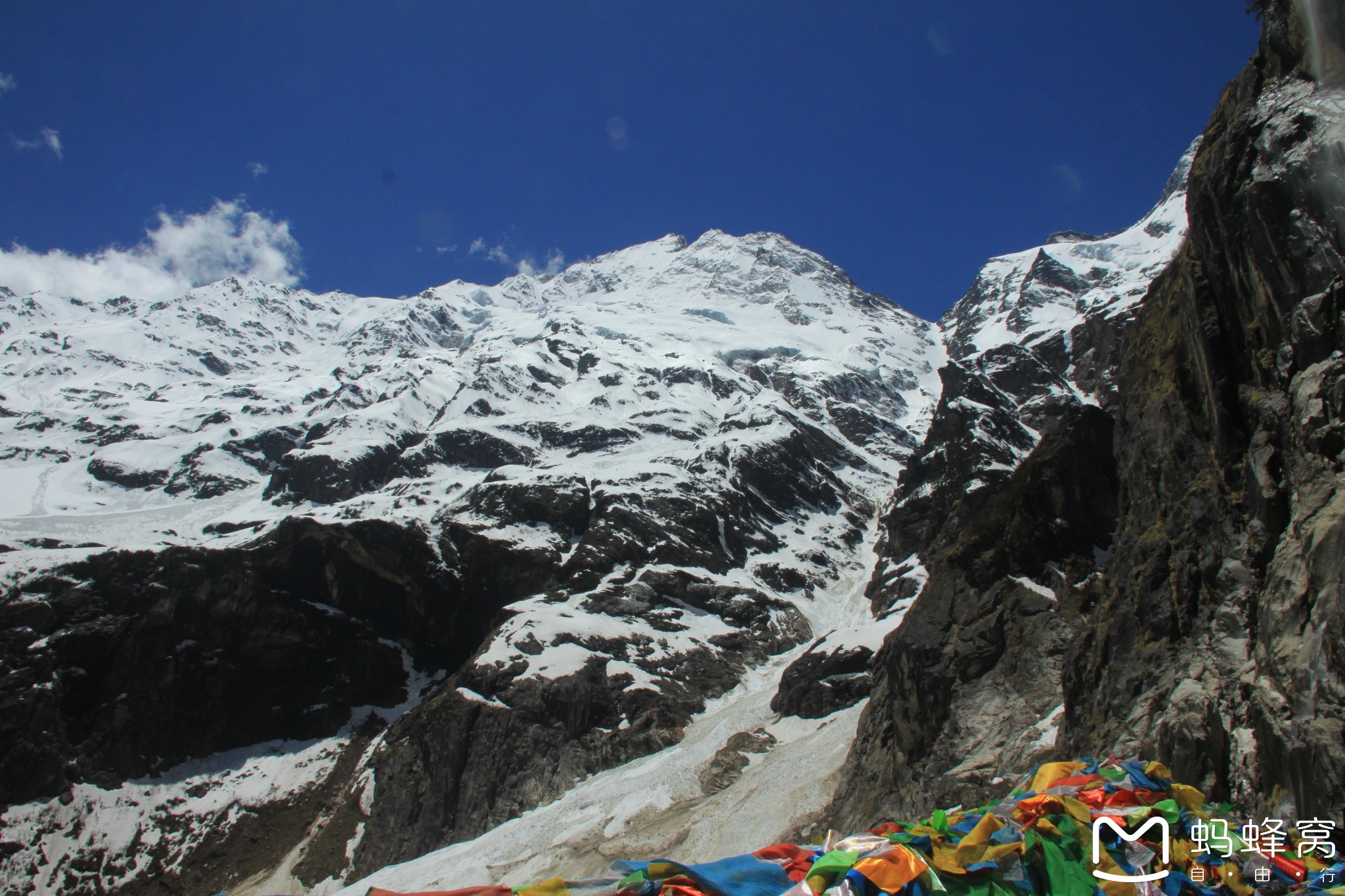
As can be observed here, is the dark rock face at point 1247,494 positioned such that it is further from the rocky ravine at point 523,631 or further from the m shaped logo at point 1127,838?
the rocky ravine at point 523,631

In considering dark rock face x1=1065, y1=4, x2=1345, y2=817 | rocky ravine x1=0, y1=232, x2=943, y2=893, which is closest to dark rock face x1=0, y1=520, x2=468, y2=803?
rocky ravine x1=0, y1=232, x2=943, y2=893

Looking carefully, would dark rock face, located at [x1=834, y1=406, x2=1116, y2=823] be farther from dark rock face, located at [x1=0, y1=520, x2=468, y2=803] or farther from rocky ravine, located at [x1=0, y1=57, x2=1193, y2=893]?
dark rock face, located at [x1=0, y1=520, x2=468, y2=803]

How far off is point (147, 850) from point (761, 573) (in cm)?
6292

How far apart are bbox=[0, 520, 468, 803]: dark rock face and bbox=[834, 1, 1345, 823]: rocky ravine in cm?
5953

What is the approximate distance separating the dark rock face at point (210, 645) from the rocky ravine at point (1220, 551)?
59.5m

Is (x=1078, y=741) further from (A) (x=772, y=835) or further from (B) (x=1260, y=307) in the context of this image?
(A) (x=772, y=835)

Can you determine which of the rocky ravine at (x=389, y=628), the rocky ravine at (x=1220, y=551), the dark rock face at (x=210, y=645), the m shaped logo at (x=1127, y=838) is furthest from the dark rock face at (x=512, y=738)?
the m shaped logo at (x=1127, y=838)

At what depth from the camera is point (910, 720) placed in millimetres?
34406

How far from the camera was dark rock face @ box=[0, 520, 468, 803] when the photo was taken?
64812 mm

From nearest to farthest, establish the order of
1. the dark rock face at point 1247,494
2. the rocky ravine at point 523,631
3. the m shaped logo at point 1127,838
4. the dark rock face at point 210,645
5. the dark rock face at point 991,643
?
the m shaped logo at point 1127,838, the dark rock face at point 1247,494, the dark rock face at point 991,643, the rocky ravine at point 523,631, the dark rock face at point 210,645

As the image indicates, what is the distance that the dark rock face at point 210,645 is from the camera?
64.8m

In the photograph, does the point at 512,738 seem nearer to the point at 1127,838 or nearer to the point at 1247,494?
the point at 1247,494

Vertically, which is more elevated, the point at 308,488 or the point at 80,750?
the point at 308,488

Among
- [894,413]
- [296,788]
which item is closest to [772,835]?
[296,788]
